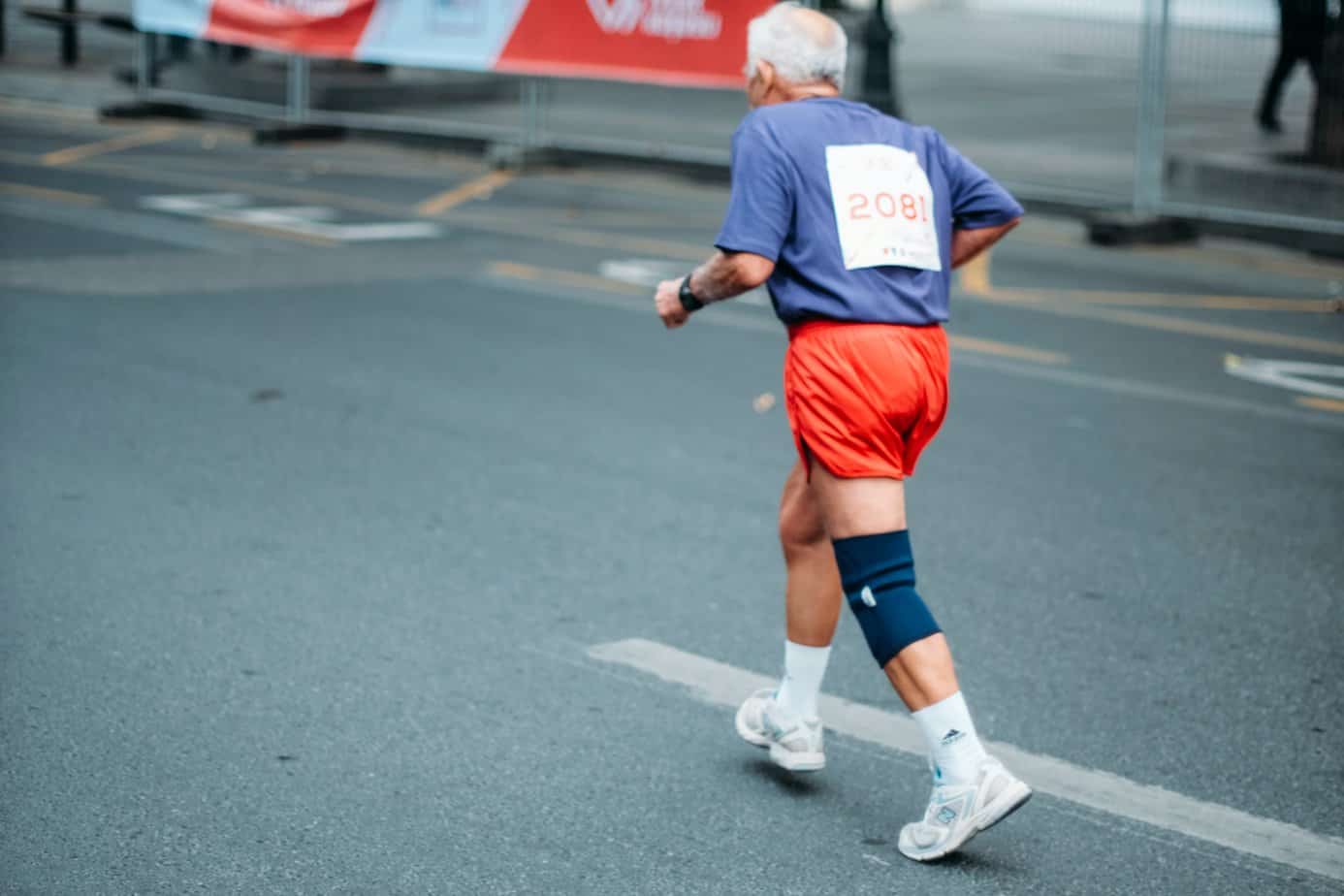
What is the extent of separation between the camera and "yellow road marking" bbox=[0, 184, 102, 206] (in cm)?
1296

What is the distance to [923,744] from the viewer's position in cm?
434

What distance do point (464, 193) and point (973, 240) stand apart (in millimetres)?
10884

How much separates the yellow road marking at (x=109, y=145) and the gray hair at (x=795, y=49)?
1219cm

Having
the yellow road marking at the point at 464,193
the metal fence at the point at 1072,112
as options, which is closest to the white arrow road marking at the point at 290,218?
the yellow road marking at the point at 464,193

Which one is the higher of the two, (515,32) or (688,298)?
(515,32)

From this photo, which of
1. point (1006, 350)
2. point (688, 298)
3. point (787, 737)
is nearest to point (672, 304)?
point (688, 298)

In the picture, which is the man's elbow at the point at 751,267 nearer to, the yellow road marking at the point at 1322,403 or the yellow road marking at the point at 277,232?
the yellow road marking at the point at 1322,403

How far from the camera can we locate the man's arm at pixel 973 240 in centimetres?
410

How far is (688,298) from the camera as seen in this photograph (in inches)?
157

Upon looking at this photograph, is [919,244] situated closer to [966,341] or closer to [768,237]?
[768,237]

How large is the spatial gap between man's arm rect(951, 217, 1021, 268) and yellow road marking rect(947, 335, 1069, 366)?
4.88m

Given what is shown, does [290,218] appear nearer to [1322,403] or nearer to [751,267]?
[1322,403]

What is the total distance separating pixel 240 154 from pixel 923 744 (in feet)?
44.9

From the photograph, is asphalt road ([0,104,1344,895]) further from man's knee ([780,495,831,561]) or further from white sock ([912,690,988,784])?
man's knee ([780,495,831,561])
